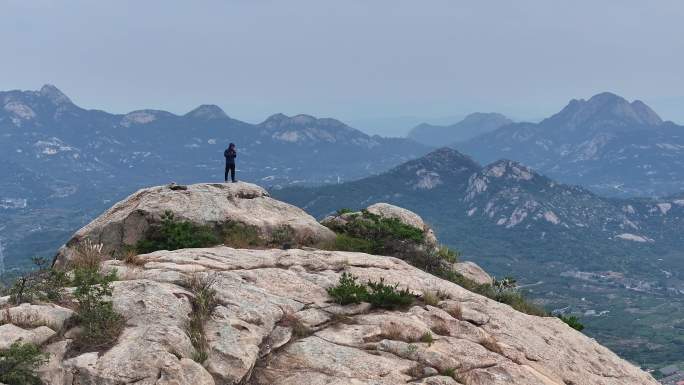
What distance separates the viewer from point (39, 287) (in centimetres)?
1611

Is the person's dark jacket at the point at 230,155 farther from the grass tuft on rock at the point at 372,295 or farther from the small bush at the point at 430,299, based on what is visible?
the small bush at the point at 430,299

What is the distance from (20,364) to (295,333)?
7296mm

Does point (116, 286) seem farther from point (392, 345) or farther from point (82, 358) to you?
point (392, 345)

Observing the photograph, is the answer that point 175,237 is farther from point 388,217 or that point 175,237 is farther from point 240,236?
point 388,217

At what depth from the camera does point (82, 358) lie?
511 inches

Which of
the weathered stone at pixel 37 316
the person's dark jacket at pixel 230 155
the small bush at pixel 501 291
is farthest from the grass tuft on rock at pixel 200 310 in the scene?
the person's dark jacket at pixel 230 155

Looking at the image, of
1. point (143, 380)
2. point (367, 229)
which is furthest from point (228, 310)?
point (367, 229)

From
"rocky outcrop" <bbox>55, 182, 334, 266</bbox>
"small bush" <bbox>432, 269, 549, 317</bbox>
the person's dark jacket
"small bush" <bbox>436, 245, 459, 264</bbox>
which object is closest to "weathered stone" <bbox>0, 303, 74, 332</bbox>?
"rocky outcrop" <bbox>55, 182, 334, 266</bbox>

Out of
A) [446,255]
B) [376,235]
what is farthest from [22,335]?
[446,255]

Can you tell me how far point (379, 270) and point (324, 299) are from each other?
4485mm

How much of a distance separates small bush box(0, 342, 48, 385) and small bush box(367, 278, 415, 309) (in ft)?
34.3

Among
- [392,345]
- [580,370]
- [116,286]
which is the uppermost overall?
[116,286]

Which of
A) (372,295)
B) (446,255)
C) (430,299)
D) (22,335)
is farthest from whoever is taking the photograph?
(446,255)

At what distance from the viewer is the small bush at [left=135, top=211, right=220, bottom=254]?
84.4ft
